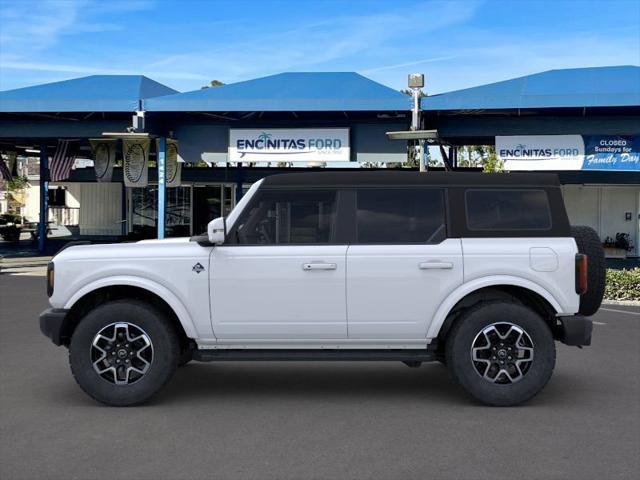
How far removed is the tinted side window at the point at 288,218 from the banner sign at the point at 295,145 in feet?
48.3

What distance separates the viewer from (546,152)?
20.4 meters

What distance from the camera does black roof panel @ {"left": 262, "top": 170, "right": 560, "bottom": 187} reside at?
620cm

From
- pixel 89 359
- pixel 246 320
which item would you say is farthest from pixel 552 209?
pixel 89 359

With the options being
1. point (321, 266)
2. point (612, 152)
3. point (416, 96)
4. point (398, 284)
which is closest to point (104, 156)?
point (416, 96)

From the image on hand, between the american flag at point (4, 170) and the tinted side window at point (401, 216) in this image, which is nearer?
the tinted side window at point (401, 216)

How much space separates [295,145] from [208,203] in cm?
1320

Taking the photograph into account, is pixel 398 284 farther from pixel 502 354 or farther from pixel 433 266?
pixel 502 354

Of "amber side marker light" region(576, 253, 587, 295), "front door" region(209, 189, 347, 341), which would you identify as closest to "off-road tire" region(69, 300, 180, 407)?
"front door" region(209, 189, 347, 341)

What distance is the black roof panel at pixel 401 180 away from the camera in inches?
244

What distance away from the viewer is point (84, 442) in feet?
16.4

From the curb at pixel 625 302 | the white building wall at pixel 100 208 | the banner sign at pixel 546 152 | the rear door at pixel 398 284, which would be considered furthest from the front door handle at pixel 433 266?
the white building wall at pixel 100 208

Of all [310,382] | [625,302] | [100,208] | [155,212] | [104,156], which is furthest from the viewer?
[100,208]

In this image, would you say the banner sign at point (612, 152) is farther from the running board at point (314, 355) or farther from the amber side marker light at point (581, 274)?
the running board at point (314, 355)

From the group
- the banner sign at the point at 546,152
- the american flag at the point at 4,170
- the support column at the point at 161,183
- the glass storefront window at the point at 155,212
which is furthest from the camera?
the glass storefront window at the point at 155,212
